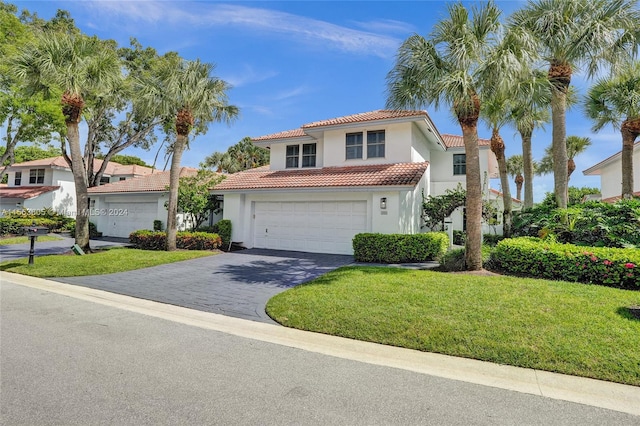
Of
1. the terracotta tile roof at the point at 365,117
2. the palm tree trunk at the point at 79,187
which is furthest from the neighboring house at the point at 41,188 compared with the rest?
the terracotta tile roof at the point at 365,117

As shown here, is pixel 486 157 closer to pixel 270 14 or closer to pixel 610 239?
pixel 610 239

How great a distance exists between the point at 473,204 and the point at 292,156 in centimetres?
1124

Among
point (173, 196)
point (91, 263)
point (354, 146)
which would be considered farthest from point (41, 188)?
point (354, 146)

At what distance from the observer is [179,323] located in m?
6.27

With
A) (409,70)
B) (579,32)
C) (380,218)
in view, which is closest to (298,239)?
(380,218)

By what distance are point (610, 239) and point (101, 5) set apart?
17675 mm

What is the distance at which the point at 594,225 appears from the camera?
1043 centimetres

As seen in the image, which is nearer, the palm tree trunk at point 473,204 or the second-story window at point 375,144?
the palm tree trunk at point 473,204

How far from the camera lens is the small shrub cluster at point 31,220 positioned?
23031 mm

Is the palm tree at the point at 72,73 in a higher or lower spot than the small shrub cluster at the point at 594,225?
higher

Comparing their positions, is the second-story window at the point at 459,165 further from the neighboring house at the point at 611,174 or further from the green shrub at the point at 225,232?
the green shrub at the point at 225,232

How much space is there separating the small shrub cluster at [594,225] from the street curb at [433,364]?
758 cm

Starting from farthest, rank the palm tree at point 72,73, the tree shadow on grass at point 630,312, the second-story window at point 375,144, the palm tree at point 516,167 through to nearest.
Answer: the palm tree at point 516,167 → the second-story window at point 375,144 → the palm tree at point 72,73 → the tree shadow on grass at point 630,312

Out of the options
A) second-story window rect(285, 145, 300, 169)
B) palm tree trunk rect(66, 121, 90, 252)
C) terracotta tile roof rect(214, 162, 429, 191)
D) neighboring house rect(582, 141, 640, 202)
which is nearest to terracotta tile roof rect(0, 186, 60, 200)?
palm tree trunk rect(66, 121, 90, 252)
